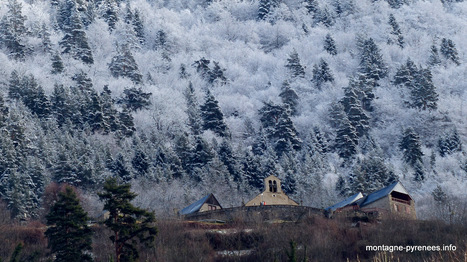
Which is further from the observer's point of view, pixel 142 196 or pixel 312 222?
pixel 142 196

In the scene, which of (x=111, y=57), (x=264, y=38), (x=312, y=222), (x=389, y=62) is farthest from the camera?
(x=264, y=38)

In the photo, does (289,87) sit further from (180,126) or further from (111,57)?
(111,57)

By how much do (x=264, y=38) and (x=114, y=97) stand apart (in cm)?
5228

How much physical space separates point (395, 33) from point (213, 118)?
55.5 meters

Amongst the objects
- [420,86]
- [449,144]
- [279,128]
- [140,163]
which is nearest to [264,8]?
[420,86]

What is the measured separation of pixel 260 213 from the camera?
53844 millimetres

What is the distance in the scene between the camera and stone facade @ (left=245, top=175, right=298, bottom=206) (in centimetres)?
5747

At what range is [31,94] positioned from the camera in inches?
3563

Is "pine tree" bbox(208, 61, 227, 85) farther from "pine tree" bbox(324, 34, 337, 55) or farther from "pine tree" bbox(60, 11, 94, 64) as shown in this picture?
"pine tree" bbox(324, 34, 337, 55)

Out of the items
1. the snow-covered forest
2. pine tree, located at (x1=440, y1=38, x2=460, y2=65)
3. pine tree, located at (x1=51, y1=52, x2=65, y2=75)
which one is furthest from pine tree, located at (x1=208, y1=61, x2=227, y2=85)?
→ pine tree, located at (x1=440, y1=38, x2=460, y2=65)

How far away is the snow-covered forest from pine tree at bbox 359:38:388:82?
29 centimetres

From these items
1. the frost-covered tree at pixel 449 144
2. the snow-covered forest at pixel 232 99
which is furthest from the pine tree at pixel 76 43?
the frost-covered tree at pixel 449 144

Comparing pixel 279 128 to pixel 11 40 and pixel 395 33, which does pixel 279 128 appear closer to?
pixel 395 33

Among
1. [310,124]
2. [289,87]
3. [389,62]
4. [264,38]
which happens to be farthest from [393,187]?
[264,38]
